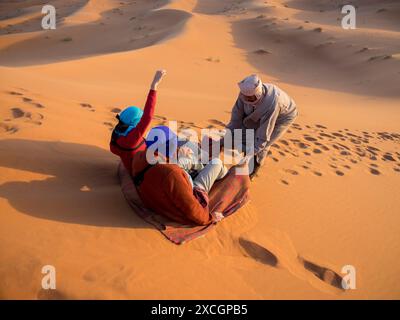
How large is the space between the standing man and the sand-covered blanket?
53 centimetres

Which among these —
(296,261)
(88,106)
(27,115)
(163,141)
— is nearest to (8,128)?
(27,115)

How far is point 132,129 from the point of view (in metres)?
3.28

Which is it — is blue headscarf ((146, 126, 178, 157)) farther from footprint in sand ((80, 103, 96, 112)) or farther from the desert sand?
footprint in sand ((80, 103, 96, 112))

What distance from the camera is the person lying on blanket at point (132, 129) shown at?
3.18 metres

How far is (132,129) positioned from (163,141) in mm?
333

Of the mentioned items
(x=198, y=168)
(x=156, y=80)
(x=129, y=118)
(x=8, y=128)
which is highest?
(x=156, y=80)

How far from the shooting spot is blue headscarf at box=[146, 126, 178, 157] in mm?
3309

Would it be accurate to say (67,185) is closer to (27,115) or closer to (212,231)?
(212,231)

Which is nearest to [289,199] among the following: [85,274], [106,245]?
[106,245]

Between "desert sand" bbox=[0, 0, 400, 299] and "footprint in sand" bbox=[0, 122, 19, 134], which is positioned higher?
"footprint in sand" bbox=[0, 122, 19, 134]

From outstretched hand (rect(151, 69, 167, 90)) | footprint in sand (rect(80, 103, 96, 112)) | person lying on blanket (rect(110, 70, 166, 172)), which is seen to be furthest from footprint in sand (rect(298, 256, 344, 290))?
footprint in sand (rect(80, 103, 96, 112))

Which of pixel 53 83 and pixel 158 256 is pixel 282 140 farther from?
pixel 53 83

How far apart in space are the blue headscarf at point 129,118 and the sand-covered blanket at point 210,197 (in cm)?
63

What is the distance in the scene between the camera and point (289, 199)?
14.4 feet
